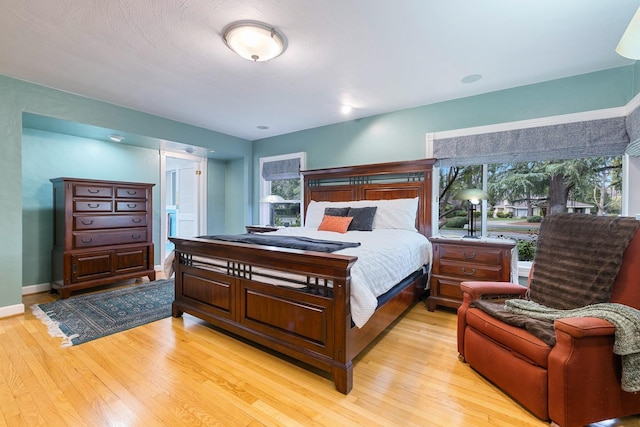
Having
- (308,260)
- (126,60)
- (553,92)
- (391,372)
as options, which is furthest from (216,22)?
(553,92)

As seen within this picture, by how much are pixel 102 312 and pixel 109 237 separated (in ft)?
4.09

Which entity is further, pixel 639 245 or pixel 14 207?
pixel 14 207

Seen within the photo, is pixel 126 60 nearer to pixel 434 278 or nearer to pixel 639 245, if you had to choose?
pixel 434 278

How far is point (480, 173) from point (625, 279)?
6.91 feet

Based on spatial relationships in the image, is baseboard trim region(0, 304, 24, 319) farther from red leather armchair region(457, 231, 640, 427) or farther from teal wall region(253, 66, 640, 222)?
red leather armchair region(457, 231, 640, 427)

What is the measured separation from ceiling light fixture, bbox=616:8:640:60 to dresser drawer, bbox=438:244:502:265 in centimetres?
184

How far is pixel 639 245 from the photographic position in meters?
1.69

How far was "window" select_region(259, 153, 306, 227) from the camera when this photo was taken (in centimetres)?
500

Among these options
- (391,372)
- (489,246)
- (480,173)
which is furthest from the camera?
(480,173)

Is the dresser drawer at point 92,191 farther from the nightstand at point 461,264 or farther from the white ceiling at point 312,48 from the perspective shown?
the nightstand at point 461,264

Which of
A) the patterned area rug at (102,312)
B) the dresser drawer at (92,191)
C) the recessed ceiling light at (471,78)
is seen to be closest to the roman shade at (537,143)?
the recessed ceiling light at (471,78)

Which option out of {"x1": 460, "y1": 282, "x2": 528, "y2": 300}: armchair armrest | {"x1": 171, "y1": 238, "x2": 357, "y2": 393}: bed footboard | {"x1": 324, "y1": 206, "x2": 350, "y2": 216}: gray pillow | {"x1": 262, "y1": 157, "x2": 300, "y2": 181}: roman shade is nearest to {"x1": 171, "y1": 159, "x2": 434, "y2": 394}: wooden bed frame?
{"x1": 171, "y1": 238, "x2": 357, "y2": 393}: bed footboard

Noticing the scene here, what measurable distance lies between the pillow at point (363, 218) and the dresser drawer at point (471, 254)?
88 centimetres

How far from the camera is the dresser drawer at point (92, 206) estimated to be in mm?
3523
